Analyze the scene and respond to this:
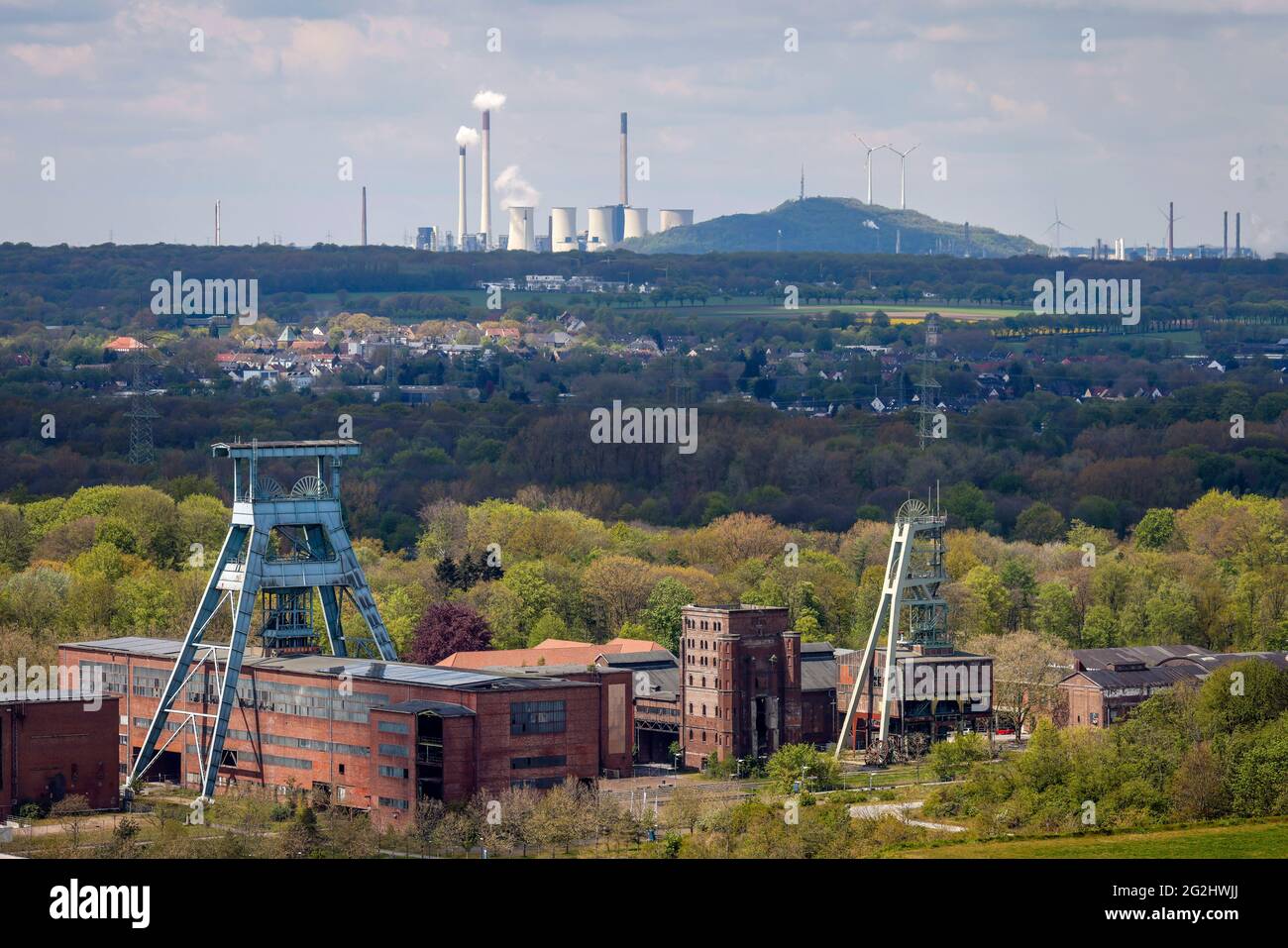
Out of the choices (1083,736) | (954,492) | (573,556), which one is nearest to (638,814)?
(1083,736)

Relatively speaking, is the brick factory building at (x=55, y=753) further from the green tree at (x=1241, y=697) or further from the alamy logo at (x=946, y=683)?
the green tree at (x=1241, y=697)

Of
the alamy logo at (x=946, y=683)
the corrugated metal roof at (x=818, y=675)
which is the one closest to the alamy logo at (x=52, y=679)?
the corrugated metal roof at (x=818, y=675)

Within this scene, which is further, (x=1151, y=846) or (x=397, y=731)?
(x=397, y=731)

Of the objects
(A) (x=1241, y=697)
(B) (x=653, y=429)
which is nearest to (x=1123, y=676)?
(A) (x=1241, y=697)

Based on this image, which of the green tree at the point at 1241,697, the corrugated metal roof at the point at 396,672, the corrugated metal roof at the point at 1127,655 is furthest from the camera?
the corrugated metal roof at the point at 1127,655

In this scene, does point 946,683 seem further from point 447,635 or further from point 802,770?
point 447,635
